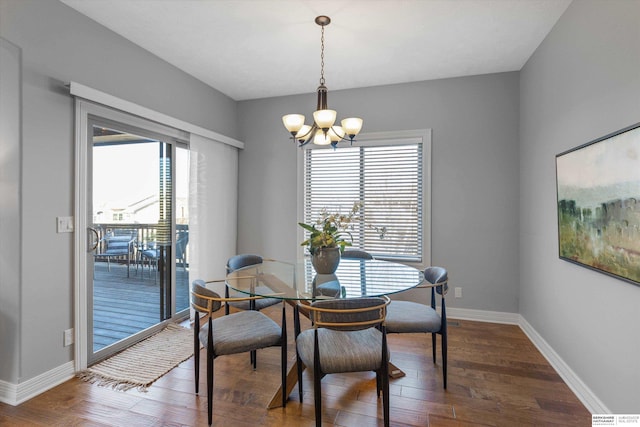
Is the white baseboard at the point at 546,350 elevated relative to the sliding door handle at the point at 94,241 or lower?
lower

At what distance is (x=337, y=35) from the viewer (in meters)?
2.81

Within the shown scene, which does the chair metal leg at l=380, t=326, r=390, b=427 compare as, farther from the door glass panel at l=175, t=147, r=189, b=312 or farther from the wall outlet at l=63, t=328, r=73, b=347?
the door glass panel at l=175, t=147, r=189, b=312

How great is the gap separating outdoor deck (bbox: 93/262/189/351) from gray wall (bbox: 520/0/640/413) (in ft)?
12.0

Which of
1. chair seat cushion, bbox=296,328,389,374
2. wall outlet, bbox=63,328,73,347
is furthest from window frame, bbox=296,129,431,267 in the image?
wall outlet, bbox=63,328,73,347

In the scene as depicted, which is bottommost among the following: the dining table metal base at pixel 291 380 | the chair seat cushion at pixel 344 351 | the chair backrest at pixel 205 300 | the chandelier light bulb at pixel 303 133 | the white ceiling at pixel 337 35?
the dining table metal base at pixel 291 380

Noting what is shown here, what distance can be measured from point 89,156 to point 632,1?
367 cm

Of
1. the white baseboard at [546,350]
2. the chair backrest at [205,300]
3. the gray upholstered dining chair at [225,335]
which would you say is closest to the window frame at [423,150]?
the white baseboard at [546,350]

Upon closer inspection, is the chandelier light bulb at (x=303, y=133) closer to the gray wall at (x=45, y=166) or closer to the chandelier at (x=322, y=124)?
the chandelier at (x=322, y=124)

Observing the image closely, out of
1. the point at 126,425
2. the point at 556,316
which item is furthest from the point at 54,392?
the point at 556,316

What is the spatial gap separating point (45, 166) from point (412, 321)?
2.81 m

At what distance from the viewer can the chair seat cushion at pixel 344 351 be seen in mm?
1761

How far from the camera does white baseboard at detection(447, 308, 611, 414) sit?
2051 millimetres

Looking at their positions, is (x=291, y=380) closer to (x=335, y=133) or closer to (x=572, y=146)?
(x=335, y=133)

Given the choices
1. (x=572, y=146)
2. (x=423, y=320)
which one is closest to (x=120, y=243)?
(x=423, y=320)
